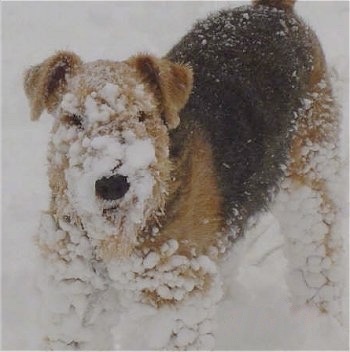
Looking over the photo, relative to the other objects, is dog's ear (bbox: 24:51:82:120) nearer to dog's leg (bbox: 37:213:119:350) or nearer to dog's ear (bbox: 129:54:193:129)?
dog's ear (bbox: 129:54:193:129)

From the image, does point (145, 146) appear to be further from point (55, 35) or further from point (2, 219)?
point (55, 35)

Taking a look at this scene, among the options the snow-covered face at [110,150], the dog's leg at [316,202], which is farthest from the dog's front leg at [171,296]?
the dog's leg at [316,202]

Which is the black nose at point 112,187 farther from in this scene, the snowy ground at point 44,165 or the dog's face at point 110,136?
the snowy ground at point 44,165

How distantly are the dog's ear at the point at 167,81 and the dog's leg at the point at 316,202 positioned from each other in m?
1.22

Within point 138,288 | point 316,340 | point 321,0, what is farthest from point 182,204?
point 321,0

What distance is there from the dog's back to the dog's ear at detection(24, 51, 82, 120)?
724 millimetres

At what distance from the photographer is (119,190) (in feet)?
10.4

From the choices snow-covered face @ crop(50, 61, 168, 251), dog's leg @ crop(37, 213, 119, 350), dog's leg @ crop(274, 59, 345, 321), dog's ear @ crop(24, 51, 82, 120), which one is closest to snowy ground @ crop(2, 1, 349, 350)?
dog's leg @ crop(274, 59, 345, 321)

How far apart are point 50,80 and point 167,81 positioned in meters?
0.60

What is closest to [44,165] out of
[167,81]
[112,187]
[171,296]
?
[167,81]

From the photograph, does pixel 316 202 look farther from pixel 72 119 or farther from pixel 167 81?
pixel 72 119

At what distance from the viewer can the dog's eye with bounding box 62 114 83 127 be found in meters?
3.41

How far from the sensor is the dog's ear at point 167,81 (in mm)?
3676

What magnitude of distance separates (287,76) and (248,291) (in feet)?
5.51
